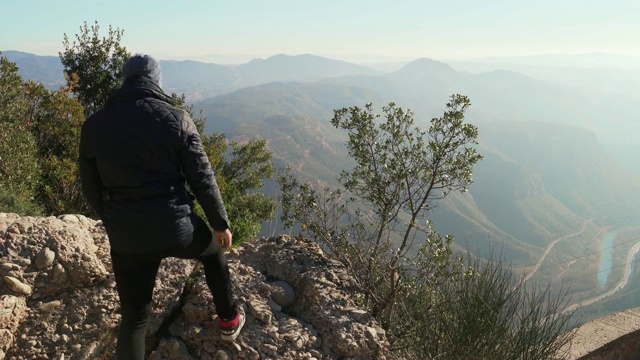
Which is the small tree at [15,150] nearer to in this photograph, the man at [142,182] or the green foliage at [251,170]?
the man at [142,182]

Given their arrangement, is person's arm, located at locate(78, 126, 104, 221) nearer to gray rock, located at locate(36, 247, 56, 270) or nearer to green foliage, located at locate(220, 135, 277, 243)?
gray rock, located at locate(36, 247, 56, 270)

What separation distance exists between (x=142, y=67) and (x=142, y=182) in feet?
2.48

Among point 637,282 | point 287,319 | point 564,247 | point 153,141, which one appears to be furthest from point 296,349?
point 564,247

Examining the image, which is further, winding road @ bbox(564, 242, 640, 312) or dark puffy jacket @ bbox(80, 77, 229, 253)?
winding road @ bbox(564, 242, 640, 312)

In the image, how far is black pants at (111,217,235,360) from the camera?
2.69 meters

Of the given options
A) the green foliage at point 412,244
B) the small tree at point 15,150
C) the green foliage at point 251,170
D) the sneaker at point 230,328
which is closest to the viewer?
the sneaker at point 230,328

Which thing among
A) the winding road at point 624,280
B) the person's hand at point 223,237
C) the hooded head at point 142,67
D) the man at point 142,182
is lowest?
the winding road at point 624,280

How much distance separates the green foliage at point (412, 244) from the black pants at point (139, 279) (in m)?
2.20

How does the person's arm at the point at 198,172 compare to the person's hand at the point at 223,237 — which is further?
the person's hand at the point at 223,237

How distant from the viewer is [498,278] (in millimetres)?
4414

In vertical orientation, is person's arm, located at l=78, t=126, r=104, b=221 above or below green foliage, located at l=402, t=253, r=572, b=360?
above

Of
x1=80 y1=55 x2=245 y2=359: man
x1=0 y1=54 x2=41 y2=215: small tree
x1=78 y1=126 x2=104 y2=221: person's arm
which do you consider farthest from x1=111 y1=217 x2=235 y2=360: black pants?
x1=0 y1=54 x2=41 y2=215: small tree

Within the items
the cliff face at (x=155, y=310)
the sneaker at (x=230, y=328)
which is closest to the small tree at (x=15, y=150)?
the cliff face at (x=155, y=310)

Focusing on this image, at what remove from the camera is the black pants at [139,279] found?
2.69m
